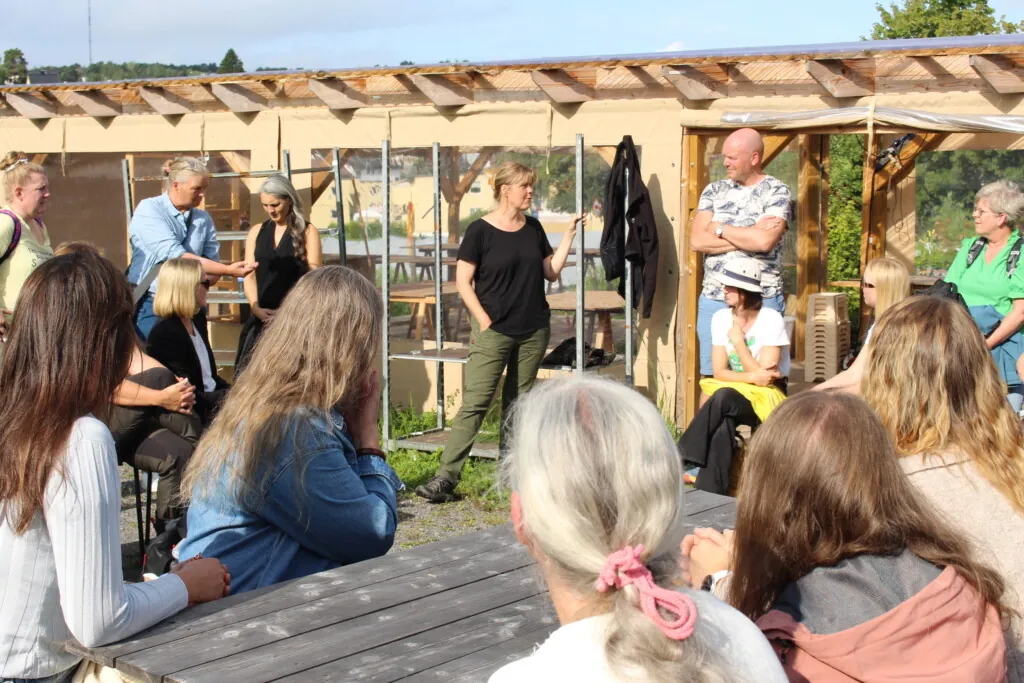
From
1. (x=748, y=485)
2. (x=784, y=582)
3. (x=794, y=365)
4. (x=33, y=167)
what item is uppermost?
(x=33, y=167)

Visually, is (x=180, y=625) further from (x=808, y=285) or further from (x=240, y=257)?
(x=808, y=285)

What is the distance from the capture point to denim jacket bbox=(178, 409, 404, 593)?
283 cm

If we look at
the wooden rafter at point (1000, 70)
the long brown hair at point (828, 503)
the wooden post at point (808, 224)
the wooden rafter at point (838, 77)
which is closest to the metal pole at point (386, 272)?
the wooden rafter at point (838, 77)

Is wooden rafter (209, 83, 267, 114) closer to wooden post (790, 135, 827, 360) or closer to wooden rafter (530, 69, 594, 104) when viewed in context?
wooden rafter (530, 69, 594, 104)

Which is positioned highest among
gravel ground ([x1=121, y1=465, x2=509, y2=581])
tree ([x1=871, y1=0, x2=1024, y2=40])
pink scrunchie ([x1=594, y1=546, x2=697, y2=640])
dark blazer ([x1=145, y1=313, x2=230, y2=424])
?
tree ([x1=871, y1=0, x2=1024, y2=40])

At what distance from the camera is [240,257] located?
400 inches

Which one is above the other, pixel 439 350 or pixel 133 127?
pixel 133 127

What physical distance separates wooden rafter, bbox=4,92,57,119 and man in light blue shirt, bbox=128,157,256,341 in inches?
161

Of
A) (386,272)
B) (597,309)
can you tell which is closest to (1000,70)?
(597,309)

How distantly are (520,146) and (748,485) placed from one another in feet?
21.0

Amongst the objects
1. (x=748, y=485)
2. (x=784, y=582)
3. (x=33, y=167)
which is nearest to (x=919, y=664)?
(x=784, y=582)

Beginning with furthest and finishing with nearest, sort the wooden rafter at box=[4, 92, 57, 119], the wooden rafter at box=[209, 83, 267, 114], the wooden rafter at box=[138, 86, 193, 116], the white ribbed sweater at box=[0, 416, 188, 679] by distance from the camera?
the wooden rafter at box=[4, 92, 57, 119]
the wooden rafter at box=[138, 86, 193, 116]
the wooden rafter at box=[209, 83, 267, 114]
the white ribbed sweater at box=[0, 416, 188, 679]

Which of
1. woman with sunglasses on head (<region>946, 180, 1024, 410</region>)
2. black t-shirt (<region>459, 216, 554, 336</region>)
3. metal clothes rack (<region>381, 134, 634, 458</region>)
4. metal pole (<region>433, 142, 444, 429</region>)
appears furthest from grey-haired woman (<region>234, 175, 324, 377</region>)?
woman with sunglasses on head (<region>946, 180, 1024, 410</region>)

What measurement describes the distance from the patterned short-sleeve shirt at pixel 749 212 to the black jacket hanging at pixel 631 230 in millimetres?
704
